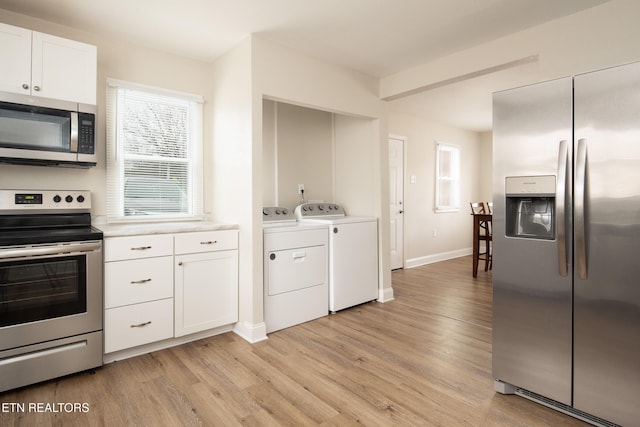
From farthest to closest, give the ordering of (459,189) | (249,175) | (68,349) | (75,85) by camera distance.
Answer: (459,189) < (249,175) < (75,85) < (68,349)

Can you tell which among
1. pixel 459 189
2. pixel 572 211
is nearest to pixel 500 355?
pixel 572 211

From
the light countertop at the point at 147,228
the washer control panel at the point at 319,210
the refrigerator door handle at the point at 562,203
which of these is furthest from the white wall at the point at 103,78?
the refrigerator door handle at the point at 562,203

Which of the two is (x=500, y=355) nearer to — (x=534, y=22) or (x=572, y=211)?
(x=572, y=211)

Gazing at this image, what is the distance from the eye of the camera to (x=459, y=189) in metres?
6.70

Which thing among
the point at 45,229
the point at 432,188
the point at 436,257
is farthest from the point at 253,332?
the point at 432,188

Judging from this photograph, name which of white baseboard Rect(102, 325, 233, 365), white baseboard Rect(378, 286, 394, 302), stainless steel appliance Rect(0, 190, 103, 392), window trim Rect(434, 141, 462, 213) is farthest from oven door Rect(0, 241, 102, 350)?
window trim Rect(434, 141, 462, 213)

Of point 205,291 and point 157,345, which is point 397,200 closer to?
point 205,291

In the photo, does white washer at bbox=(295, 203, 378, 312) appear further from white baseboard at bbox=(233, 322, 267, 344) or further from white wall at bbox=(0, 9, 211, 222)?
white wall at bbox=(0, 9, 211, 222)

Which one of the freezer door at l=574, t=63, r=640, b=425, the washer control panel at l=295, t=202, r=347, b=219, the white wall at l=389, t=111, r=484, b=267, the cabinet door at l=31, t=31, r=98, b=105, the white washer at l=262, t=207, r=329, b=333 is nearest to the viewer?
the freezer door at l=574, t=63, r=640, b=425

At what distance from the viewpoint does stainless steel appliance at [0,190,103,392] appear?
1988 millimetres

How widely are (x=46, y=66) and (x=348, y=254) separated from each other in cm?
284

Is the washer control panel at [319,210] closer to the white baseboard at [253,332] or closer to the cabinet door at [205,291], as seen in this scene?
the cabinet door at [205,291]

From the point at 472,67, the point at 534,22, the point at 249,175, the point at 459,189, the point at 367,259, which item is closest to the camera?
the point at 534,22

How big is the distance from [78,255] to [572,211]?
2.87 m
